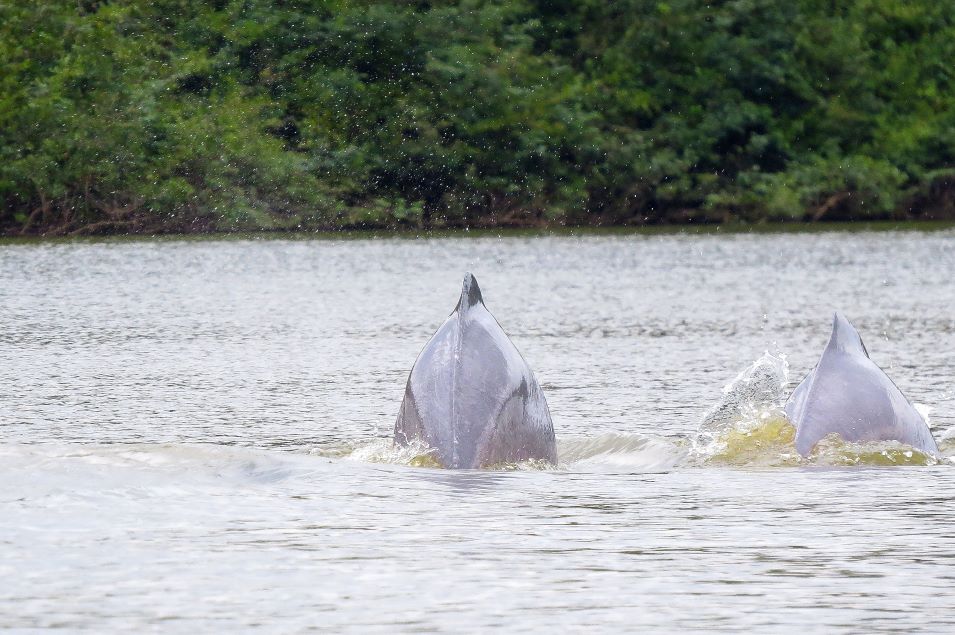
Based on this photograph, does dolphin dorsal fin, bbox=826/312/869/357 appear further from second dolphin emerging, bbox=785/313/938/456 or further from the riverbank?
the riverbank

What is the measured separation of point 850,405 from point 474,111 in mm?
57767

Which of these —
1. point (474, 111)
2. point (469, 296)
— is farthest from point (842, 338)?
point (474, 111)

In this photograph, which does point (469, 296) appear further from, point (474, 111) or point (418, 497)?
point (474, 111)

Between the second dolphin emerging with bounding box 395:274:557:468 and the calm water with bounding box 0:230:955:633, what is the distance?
0.25 meters

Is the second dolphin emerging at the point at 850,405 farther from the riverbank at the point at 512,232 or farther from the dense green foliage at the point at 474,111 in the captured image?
the dense green foliage at the point at 474,111

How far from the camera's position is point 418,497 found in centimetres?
1094

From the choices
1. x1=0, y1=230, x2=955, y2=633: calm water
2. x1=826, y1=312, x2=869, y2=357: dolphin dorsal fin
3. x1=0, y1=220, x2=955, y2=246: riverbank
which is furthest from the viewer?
x1=0, y1=220, x2=955, y2=246: riverbank

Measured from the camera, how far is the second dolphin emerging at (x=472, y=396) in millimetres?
11820

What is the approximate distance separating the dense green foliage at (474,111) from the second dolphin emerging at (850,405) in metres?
51.7

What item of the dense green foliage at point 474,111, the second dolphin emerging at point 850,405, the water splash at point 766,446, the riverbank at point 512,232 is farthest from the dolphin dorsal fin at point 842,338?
the dense green foliage at point 474,111

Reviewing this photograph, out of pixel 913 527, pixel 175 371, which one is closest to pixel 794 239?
pixel 175 371

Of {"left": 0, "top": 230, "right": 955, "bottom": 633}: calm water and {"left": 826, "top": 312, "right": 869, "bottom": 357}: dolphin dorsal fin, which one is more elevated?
{"left": 826, "top": 312, "right": 869, "bottom": 357}: dolphin dorsal fin

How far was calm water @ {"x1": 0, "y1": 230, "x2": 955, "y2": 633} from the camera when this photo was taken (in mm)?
8156

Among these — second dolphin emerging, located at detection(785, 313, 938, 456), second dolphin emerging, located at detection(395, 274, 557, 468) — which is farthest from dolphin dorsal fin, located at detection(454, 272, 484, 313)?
second dolphin emerging, located at detection(785, 313, 938, 456)
